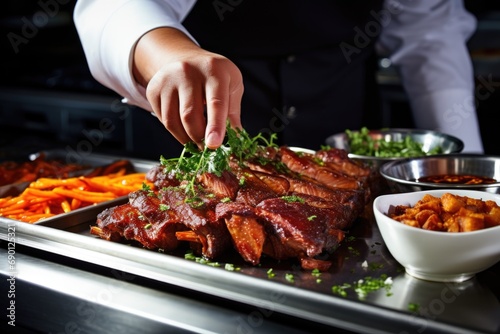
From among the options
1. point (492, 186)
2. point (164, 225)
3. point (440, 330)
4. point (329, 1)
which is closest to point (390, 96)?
point (329, 1)

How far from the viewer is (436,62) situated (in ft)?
11.4

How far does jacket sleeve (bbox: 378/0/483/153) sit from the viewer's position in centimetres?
341

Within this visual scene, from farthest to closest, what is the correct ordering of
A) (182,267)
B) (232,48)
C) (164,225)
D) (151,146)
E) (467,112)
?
(151,146)
(467,112)
(232,48)
(164,225)
(182,267)

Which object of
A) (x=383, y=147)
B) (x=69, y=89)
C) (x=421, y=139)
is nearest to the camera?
(x=383, y=147)

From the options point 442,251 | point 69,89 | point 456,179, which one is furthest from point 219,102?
point 69,89

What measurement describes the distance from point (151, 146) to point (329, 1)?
1.21m

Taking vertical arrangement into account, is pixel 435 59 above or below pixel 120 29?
below

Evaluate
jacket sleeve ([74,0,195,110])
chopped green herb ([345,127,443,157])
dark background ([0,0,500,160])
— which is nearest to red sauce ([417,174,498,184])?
chopped green herb ([345,127,443,157])

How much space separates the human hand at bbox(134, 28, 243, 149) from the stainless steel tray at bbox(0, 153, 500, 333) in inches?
14.0

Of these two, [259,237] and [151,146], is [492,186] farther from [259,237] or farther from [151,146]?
[151,146]

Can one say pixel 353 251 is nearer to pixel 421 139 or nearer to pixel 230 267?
pixel 230 267

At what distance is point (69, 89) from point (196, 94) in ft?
12.0

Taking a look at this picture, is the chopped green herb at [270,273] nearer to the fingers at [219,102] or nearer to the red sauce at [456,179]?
the fingers at [219,102]

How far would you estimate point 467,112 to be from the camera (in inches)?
133
